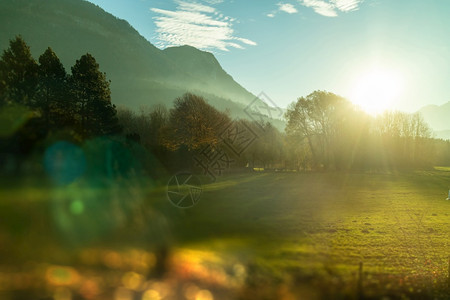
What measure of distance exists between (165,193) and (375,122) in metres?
77.2

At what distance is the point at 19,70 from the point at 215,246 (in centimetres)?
3659

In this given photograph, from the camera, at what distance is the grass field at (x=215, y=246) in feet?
33.3

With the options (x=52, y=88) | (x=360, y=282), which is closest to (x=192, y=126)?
(x=52, y=88)

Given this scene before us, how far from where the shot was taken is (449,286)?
1313cm

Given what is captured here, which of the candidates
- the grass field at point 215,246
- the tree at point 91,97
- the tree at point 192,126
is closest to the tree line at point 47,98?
the tree at point 91,97

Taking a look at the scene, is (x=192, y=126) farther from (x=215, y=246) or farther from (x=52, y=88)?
Result: (x=215, y=246)

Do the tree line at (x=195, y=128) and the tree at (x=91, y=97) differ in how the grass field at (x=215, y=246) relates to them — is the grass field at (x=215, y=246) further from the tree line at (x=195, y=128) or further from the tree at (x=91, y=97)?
the tree at (x=91, y=97)

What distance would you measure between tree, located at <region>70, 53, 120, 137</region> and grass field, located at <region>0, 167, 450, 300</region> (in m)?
19.6

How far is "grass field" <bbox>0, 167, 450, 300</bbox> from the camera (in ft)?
33.3

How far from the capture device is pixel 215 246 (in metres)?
17.7

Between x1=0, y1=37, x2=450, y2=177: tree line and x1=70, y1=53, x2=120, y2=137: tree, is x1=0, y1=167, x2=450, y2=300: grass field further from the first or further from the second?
x1=70, y1=53, x2=120, y2=137: tree

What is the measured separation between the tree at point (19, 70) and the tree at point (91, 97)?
8.54m

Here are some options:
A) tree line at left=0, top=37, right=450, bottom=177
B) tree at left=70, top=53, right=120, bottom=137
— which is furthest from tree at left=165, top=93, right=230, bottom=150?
tree at left=70, top=53, right=120, bottom=137

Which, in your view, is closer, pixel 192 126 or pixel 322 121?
pixel 192 126
